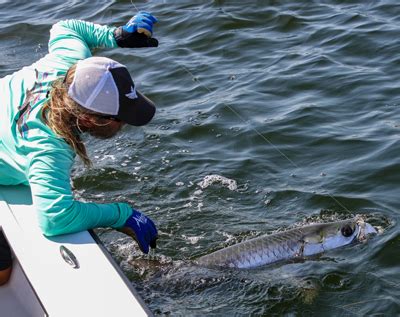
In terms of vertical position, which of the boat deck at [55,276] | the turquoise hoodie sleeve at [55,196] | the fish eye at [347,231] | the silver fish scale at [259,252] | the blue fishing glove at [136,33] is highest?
the blue fishing glove at [136,33]

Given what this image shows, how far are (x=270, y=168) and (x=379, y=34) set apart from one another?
9.79 ft

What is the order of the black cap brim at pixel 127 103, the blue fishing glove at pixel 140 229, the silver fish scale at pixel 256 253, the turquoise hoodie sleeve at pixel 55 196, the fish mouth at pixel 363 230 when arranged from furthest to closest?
the fish mouth at pixel 363 230 → the silver fish scale at pixel 256 253 → the blue fishing glove at pixel 140 229 → the black cap brim at pixel 127 103 → the turquoise hoodie sleeve at pixel 55 196

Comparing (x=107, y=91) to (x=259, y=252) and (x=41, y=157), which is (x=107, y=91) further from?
(x=259, y=252)

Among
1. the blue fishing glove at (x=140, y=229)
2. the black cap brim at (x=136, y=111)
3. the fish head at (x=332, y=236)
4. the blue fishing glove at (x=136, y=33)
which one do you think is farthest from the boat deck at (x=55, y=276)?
the fish head at (x=332, y=236)

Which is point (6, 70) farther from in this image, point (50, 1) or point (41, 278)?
point (41, 278)

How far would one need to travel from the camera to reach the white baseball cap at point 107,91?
4125 millimetres

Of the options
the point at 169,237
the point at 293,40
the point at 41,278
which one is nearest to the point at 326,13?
the point at 293,40

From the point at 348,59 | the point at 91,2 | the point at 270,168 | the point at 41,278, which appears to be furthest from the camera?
the point at 91,2

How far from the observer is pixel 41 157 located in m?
4.12

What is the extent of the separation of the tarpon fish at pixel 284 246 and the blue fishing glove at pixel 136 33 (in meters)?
1.62

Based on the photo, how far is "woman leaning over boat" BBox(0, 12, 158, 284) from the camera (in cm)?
413

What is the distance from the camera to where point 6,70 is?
32.9ft

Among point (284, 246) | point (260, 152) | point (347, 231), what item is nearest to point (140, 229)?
point (284, 246)

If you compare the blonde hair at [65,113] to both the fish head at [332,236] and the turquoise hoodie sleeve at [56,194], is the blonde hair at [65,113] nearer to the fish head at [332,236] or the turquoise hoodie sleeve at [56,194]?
the turquoise hoodie sleeve at [56,194]
